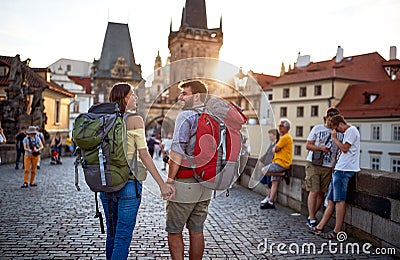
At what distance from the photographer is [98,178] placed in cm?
340

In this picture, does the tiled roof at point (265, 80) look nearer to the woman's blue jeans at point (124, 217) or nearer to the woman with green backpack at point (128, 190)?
the woman with green backpack at point (128, 190)

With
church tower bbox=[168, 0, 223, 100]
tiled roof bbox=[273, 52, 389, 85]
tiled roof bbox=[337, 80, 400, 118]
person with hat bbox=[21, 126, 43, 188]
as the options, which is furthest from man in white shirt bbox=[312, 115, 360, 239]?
church tower bbox=[168, 0, 223, 100]

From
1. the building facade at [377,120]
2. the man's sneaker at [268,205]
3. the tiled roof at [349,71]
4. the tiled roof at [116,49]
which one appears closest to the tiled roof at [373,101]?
the building facade at [377,120]

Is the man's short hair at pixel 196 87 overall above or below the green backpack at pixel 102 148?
above

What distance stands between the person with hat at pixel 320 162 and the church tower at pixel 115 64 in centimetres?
5306

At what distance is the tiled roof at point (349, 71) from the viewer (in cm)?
4491

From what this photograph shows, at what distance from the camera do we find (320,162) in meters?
5.95

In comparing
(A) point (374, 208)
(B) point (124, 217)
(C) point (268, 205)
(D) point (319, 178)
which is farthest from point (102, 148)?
(C) point (268, 205)

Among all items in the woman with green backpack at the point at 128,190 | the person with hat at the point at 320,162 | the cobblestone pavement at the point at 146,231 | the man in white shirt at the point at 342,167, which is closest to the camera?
the woman with green backpack at the point at 128,190

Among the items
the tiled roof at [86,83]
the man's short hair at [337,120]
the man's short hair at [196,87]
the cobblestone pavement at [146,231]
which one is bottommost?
the cobblestone pavement at [146,231]

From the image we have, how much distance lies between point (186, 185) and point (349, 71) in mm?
45205

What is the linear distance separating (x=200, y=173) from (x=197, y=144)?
236mm

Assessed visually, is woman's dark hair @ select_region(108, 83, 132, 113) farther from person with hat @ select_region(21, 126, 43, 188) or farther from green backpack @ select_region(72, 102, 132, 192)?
person with hat @ select_region(21, 126, 43, 188)

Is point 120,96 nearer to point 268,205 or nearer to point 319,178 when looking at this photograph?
point 319,178
